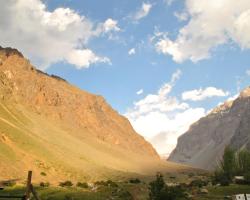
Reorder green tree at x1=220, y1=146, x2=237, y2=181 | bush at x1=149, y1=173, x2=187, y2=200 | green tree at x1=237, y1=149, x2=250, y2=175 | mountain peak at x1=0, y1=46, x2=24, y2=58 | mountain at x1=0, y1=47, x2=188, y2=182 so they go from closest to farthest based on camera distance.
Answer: bush at x1=149, y1=173, x2=187, y2=200 → mountain at x1=0, y1=47, x2=188, y2=182 → green tree at x1=220, y1=146, x2=237, y2=181 → green tree at x1=237, y1=149, x2=250, y2=175 → mountain peak at x1=0, y1=46, x2=24, y2=58

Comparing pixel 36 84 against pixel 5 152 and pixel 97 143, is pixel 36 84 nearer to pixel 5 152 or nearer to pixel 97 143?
pixel 97 143

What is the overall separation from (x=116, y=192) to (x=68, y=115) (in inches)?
5380

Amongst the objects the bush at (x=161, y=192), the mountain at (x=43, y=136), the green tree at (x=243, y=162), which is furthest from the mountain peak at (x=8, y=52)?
the bush at (x=161, y=192)

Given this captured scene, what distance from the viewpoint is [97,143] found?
180750 millimetres

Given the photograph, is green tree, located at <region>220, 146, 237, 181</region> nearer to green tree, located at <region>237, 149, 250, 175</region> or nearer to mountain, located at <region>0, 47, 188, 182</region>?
green tree, located at <region>237, 149, 250, 175</region>

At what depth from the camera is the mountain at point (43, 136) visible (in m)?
91.4

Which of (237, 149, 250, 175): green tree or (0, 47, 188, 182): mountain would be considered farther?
(237, 149, 250, 175): green tree

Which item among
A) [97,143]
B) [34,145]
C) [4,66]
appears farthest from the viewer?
[97,143]

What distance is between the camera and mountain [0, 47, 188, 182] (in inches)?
3600

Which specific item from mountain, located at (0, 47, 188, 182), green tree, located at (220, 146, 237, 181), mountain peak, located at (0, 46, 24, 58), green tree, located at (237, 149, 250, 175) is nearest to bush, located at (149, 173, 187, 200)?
mountain, located at (0, 47, 188, 182)

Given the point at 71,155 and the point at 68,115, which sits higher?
the point at 68,115

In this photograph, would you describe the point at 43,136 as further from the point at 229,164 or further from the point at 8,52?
the point at 229,164

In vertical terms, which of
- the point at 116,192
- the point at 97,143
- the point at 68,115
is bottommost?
the point at 116,192

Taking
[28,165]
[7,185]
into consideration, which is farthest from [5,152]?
[7,185]
